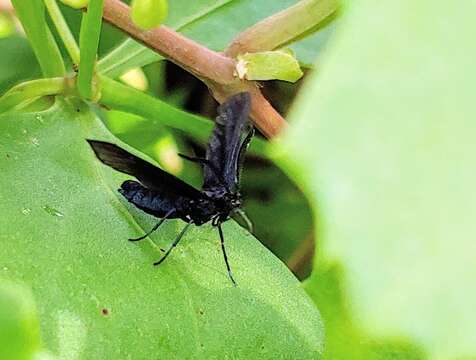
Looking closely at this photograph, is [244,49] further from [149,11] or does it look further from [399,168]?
[399,168]

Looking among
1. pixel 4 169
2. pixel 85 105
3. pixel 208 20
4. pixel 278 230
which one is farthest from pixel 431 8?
pixel 278 230

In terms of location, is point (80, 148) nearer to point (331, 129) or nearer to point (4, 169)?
point (4, 169)

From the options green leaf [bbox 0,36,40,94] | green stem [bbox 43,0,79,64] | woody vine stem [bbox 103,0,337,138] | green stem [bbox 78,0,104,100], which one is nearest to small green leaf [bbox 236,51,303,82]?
woody vine stem [bbox 103,0,337,138]

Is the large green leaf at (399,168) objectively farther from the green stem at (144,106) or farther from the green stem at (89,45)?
the green stem at (144,106)

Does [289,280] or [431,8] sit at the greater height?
[431,8]

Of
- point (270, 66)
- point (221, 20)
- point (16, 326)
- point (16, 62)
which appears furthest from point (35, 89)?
point (16, 62)

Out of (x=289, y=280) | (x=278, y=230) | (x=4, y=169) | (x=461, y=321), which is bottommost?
(x=278, y=230)
